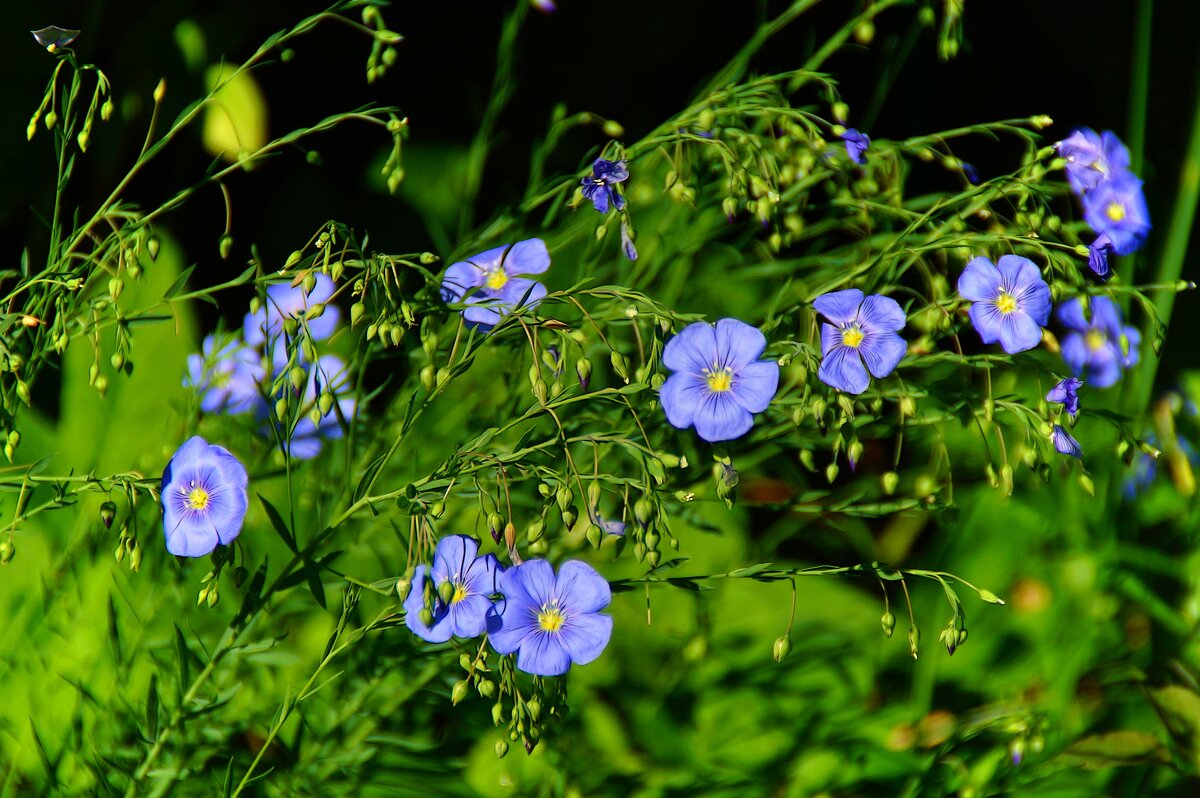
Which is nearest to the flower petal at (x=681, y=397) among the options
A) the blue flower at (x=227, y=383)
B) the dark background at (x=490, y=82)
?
the blue flower at (x=227, y=383)

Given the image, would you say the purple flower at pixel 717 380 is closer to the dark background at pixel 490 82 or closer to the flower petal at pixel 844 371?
the flower petal at pixel 844 371

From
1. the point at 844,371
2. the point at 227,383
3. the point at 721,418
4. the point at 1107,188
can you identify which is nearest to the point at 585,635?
the point at 721,418

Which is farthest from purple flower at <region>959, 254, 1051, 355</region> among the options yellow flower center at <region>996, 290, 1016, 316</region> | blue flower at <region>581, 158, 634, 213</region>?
blue flower at <region>581, 158, 634, 213</region>

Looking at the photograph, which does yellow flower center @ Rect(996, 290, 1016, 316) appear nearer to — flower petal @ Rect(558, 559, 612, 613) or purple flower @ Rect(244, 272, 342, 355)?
flower petal @ Rect(558, 559, 612, 613)

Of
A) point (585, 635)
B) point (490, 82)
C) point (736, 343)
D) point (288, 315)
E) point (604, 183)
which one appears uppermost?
point (604, 183)

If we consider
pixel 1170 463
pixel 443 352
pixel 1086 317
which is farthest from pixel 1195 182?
pixel 443 352

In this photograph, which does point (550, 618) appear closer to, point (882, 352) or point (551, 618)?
point (551, 618)
